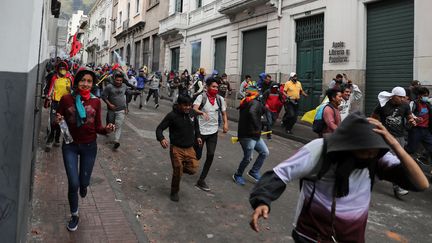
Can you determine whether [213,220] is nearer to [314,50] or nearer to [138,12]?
[314,50]

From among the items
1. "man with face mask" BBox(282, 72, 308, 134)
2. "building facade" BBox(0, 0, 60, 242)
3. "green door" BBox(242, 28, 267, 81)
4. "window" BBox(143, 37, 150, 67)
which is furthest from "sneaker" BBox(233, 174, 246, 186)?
"window" BBox(143, 37, 150, 67)

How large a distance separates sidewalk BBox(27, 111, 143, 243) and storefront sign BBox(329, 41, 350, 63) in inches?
353

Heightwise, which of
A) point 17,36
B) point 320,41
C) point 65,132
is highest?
point 320,41

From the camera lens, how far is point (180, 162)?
18.4 ft

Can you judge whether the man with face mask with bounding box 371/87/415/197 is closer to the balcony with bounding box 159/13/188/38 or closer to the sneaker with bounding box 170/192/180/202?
the sneaker with bounding box 170/192/180/202

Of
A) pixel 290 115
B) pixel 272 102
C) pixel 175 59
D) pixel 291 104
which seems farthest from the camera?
pixel 175 59

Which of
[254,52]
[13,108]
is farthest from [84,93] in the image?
[254,52]

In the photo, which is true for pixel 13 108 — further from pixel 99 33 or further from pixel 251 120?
pixel 99 33

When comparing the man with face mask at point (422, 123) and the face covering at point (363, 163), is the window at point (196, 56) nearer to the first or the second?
the man with face mask at point (422, 123)

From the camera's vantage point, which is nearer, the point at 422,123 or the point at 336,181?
the point at 336,181

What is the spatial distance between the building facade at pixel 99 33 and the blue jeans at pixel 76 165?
48.4 m

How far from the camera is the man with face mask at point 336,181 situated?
2.19 meters

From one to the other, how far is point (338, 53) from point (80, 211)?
1026 centimetres

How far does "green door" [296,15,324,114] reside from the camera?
14164 millimetres
